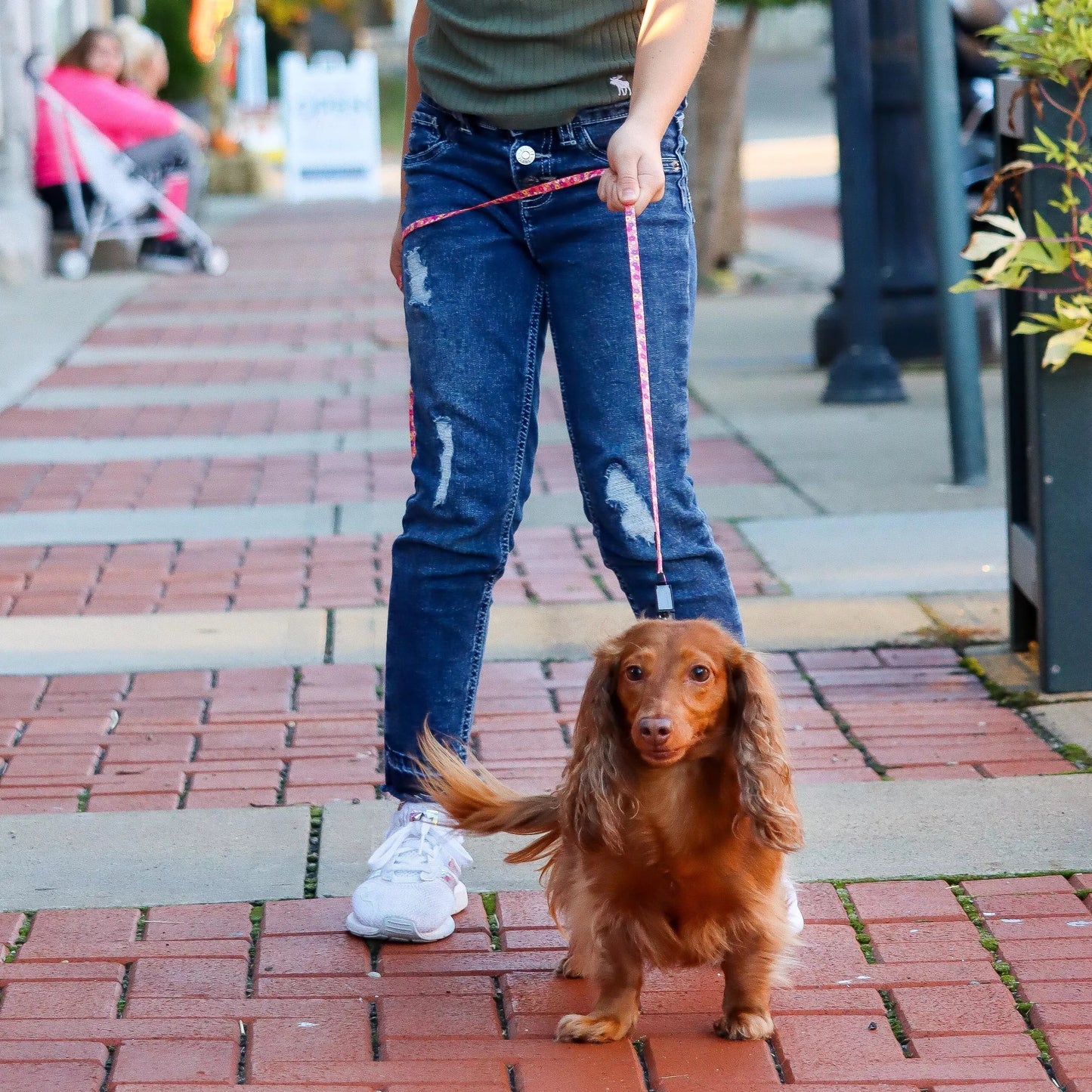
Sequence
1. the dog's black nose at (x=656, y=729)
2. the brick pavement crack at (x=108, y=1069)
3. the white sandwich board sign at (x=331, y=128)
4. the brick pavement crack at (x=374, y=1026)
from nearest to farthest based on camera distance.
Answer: the dog's black nose at (x=656, y=729)
the brick pavement crack at (x=108, y=1069)
the brick pavement crack at (x=374, y=1026)
the white sandwich board sign at (x=331, y=128)

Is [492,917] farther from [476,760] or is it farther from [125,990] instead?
[125,990]

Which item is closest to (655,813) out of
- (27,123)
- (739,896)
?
(739,896)

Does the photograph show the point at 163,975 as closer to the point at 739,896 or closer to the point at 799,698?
the point at 739,896

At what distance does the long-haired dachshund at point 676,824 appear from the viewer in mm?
2389

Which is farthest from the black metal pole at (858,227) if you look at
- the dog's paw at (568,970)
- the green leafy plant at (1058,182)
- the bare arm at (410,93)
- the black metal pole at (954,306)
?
the dog's paw at (568,970)

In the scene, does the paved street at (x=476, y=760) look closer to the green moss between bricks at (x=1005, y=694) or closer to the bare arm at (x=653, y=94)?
the green moss between bricks at (x=1005, y=694)

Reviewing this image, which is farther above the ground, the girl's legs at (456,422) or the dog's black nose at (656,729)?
the girl's legs at (456,422)

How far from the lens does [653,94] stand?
103 inches

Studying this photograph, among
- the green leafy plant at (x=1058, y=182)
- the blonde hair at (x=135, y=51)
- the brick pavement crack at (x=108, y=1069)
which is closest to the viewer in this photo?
the brick pavement crack at (x=108, y=1069)

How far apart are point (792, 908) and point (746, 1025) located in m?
0.29

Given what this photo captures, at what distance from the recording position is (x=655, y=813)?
8.06 ft

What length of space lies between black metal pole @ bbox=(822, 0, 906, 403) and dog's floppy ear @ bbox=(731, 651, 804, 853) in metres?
5.54

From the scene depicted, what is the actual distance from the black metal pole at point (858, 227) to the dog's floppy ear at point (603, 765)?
5.56 meters

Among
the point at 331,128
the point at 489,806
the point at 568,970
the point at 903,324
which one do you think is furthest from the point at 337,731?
the point at 331,128
